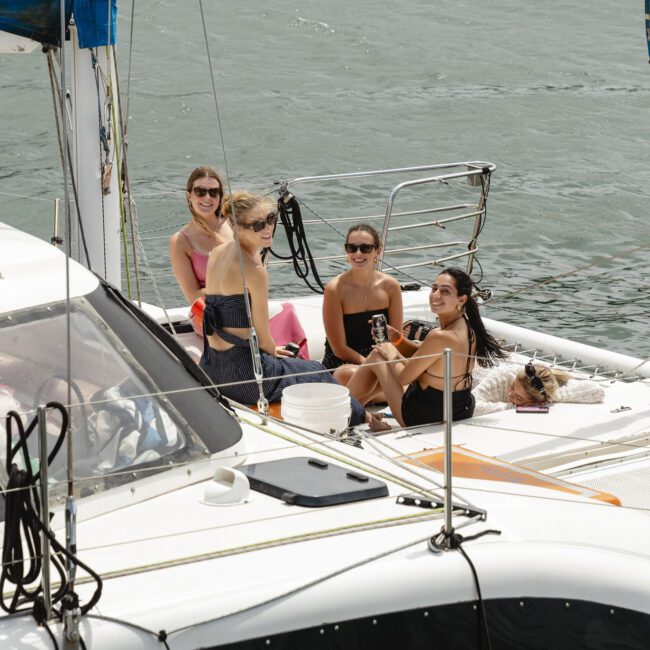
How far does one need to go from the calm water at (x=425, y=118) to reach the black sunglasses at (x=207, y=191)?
4.66 meters

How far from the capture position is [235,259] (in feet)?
15.6

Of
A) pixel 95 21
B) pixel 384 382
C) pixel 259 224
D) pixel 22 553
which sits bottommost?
pixel 384 382

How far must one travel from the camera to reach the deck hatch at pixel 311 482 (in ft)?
9.90

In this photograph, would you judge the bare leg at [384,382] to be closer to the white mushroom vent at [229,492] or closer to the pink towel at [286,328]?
the pink towel at [286,328]

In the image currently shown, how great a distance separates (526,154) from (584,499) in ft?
38.7

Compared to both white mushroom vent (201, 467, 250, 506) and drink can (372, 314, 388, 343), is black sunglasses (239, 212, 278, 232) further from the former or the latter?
white mushroom vent (201, 467, 250, 506)

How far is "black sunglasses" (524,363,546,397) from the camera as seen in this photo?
5.49m

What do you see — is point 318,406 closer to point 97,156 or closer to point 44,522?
point 97,156

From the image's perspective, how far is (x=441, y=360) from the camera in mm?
4961

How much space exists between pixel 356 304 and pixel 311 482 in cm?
247

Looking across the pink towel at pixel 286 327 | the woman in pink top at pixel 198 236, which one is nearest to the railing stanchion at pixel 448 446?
the pink towel at pixel 286 327

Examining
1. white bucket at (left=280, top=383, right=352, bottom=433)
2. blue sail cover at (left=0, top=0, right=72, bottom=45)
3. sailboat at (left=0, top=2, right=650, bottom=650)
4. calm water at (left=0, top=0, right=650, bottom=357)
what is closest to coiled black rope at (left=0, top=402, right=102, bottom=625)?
sailboat at (left=0, top=2, right=650, bottom=650)

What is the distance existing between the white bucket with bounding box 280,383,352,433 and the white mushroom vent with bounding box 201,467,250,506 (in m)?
1.30

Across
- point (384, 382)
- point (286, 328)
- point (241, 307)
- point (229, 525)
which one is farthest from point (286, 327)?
point (229, 525)
